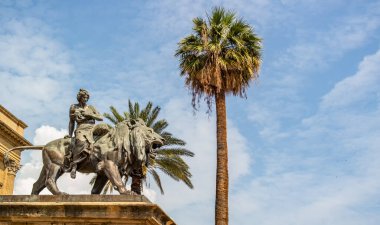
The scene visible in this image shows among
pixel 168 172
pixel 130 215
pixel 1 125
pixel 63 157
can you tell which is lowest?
pixel 130 215

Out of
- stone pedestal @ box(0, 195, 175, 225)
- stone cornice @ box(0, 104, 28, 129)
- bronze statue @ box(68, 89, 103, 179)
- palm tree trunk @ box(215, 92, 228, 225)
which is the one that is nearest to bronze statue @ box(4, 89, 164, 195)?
bronze statue @ box(68, 89, 103, 179)

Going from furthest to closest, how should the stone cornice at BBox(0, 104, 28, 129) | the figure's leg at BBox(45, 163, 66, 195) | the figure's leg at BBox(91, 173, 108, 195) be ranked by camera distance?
the stone cornice at BBox(0, 104, 28, 129) → the figure's leg at BBox(91, 173, 108, 195) → the figure's leg at BBox(45, 163, 66, 195)

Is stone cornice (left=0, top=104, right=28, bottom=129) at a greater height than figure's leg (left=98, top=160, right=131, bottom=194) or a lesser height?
greater

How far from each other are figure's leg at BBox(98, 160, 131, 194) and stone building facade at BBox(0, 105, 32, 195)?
28486 millimetres

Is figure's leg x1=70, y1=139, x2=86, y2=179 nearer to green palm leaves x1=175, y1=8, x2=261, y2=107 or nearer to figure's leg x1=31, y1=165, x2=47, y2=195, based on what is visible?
figure's leg x1=31, y1=165, x2=47, y2=195

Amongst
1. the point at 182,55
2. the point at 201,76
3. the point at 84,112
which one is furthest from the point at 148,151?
the point at 182,55

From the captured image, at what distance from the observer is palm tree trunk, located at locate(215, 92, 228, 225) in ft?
72.6

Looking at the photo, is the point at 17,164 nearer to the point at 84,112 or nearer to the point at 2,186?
the point at 2,186

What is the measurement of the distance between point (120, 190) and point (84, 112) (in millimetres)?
1883

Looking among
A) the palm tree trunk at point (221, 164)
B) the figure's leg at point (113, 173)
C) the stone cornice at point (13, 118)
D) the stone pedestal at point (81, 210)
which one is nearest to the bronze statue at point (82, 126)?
the figure's leg at point (113, 173)

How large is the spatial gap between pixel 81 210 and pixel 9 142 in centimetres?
3117

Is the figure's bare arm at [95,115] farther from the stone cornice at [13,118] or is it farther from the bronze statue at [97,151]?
the stone cornice at [13,118]

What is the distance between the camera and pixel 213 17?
2709 centimetres

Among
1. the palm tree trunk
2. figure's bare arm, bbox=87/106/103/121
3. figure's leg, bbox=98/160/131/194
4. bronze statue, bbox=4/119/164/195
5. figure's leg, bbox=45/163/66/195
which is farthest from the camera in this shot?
the palm tree trunk
